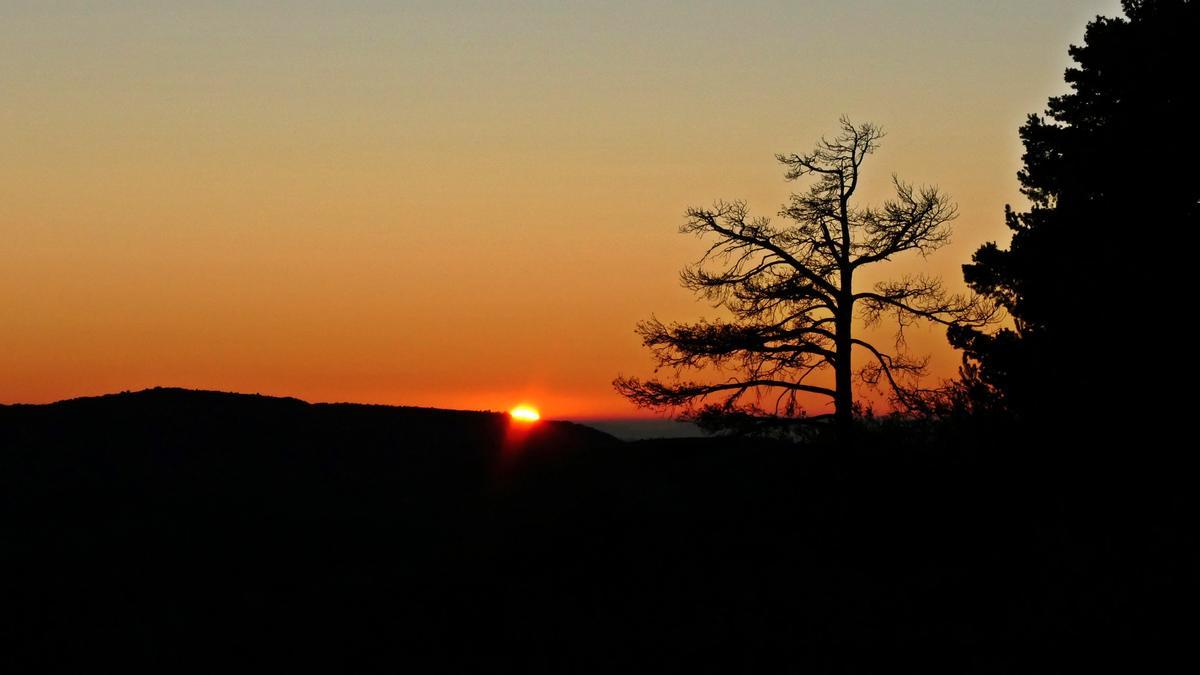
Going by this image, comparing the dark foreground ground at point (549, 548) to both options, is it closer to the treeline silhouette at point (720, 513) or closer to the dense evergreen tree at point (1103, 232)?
the treeline silhouette at point (720, 513)

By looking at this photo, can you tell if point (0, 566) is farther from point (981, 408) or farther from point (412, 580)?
point (981, 408)

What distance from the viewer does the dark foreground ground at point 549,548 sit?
16.5 metres

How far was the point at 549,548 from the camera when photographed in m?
21.0

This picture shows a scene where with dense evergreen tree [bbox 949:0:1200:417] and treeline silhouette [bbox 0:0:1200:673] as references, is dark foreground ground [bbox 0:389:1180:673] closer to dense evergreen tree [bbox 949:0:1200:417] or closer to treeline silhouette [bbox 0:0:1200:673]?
treeline silhouette [bbox 0:0:1200:673]

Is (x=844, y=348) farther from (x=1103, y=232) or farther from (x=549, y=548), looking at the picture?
(x=549, y=548)

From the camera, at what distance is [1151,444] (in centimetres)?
2136

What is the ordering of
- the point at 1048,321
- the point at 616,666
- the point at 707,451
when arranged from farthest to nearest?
1. the point at 707,451
2. the point at 1048,321
3. the point at 616,666

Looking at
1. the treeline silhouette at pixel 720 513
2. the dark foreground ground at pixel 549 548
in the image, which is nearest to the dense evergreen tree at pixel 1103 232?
the treeline silhouette at pixel 720 513

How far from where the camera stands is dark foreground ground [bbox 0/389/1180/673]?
16.5 m

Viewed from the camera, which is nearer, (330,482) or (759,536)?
(759,536)

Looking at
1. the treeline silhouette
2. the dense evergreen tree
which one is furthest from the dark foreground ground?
the dense evergreen tree

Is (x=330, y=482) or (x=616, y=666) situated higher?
(x=330, y=482)

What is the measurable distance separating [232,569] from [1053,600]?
12.5 m

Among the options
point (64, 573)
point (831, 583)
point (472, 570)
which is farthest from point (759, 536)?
point (64, 573)
